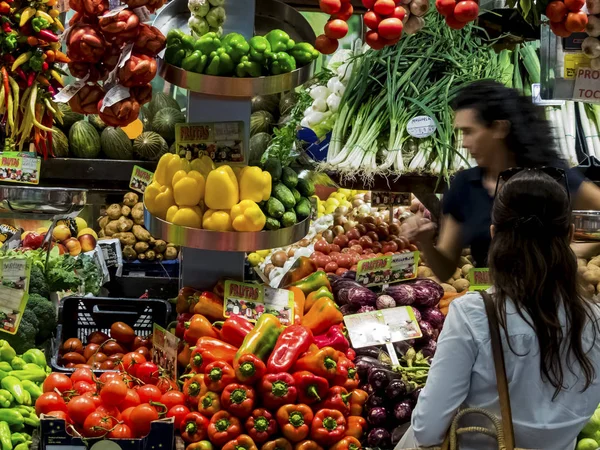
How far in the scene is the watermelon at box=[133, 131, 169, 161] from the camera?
6.18 meters

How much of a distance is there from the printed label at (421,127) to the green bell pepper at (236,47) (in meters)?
1.59

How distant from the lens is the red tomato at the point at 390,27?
3.12 meters

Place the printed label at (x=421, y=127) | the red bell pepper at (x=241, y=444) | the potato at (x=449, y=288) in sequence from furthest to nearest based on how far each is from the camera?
the printed label at (x=421, y=127)
the potato at (x=449, y=288)
the red bell pepper at (x=241, y=444)

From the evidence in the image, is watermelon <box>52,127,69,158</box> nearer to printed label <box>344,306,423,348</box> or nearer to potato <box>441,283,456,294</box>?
potato <box>441,283,456,294</box>

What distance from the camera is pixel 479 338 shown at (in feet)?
7.14

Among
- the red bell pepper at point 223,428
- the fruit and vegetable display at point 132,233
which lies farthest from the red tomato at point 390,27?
the fruit and vegetable display at point 132,233

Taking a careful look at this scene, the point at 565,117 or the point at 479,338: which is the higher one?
the point at 565,117

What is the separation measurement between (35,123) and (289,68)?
198cm

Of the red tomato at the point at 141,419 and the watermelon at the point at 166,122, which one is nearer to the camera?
the red tomato at the point at 141,419

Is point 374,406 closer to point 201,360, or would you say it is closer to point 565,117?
point 201,360

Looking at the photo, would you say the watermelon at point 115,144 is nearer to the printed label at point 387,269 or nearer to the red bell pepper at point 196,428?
the printed label at point 387,269

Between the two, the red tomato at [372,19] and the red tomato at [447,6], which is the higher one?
the red tomato at [447,6]

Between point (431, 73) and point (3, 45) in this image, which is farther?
point (431, 73)

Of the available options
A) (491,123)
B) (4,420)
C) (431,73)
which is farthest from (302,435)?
(431,73)
